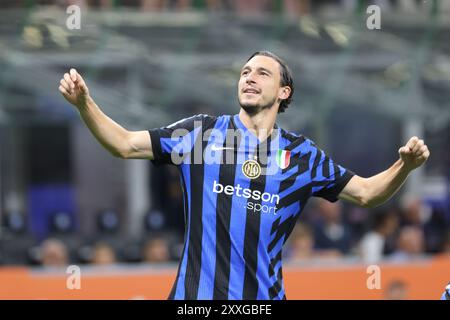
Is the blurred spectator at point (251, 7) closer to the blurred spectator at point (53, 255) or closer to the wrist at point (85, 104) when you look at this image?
the blurred spectator at point (53, 255)

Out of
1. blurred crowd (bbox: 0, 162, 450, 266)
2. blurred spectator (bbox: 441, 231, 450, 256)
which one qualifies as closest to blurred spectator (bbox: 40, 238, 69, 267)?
blurred crowd (bbox: 0, 162, 450, 266)

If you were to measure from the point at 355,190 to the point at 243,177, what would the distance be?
0.64m

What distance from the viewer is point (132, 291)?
1098cm

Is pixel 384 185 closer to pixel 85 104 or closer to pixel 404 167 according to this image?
pixel 404 167

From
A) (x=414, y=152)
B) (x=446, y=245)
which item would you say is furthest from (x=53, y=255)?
(x=414, y=152)

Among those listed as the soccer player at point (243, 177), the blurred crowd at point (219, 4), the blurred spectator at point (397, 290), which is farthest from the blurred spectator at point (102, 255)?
the soccer player at point (243, 177)

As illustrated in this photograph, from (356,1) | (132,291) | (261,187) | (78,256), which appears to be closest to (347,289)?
(132,291)

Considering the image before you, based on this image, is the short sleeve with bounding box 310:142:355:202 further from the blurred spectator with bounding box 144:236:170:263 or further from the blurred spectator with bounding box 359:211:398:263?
the blurred spectator with bounding box 359:211:398:263

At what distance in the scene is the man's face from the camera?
19.5 feet

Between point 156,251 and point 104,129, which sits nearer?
point 104,129

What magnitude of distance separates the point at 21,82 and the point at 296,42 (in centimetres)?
314

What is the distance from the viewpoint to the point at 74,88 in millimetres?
5559

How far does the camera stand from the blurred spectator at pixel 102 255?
11.9 metres

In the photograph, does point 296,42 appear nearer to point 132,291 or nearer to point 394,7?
point 394,7
